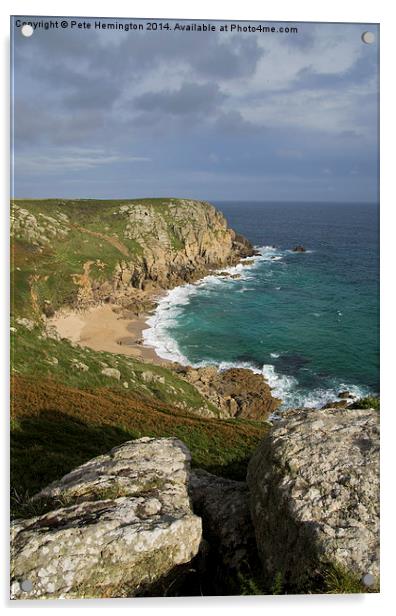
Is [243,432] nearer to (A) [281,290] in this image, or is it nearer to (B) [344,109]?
(A) [281,290]

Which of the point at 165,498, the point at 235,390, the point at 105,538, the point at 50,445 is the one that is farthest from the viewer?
the point at 235,390

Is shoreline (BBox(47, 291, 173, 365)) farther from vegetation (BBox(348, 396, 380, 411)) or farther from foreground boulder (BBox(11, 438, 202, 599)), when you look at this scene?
vegetation (BBox(348, 396, 380, 411))

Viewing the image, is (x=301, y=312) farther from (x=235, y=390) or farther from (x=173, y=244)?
(x=173, y=244)

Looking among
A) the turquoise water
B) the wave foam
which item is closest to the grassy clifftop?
the wave foam

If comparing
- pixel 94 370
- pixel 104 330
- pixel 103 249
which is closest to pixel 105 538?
pixel 104 330

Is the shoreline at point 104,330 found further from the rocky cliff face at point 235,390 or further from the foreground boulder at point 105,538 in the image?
the foreground boulder at point 105,538

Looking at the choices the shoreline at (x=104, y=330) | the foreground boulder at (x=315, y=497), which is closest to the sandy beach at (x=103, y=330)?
the shoreline at (x=104, y=330)
